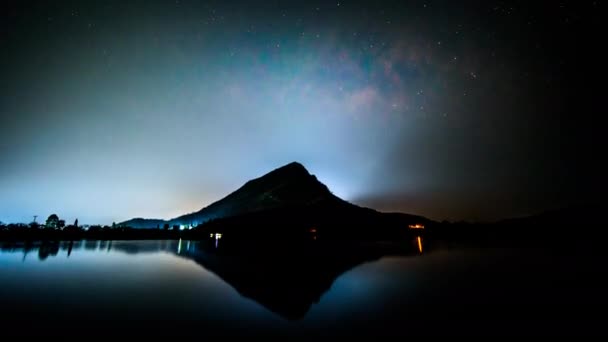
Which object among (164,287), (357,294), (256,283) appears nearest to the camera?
(357,294)

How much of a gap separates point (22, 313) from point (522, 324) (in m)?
13.5

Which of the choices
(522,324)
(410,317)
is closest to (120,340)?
(410,317)

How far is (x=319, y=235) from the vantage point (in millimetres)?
79188

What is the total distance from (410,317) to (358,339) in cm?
237

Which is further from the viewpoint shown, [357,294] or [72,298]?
[357,294]

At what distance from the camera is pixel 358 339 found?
5.89 meters

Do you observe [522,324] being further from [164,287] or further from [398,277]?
[164,287]

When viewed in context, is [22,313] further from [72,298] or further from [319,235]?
[319,235]

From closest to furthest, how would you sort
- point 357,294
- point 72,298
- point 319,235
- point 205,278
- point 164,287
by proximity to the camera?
1. point 72,298
2. point 357,294
3. point 164,287
4. point 205,278
5. point 319,235

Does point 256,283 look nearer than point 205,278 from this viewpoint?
Yes

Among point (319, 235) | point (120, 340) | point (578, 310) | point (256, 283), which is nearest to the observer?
point (120, 340)

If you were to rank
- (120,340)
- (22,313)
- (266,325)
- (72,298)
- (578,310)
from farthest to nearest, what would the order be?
(72,298), (578,310), (22,313), (266,325), (120,340)

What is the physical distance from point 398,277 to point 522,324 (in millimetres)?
7303

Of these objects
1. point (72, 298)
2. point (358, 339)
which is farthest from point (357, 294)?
point (72, 298)
